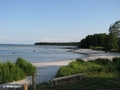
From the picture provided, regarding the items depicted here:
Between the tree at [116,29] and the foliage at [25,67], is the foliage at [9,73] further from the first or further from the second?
the tree at [116,29]

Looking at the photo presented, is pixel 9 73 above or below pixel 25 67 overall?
below

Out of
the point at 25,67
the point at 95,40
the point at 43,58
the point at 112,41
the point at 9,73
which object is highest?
the point at 95,40

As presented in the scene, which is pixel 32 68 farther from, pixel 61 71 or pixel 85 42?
pixel 85 42

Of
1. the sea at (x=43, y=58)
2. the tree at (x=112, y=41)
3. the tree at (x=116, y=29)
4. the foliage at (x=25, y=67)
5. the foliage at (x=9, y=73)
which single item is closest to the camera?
the foliage at (x=9, y=73)


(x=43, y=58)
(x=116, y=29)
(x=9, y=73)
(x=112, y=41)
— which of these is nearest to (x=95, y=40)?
(x=116, y=29)

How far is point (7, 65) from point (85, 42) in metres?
117

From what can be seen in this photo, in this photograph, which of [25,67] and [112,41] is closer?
[25,67]

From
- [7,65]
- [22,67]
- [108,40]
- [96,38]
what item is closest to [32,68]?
[22,67]

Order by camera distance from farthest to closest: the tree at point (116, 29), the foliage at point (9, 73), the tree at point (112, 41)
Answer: the tree at point (116, 29), the tree at point (112, 41), the foliage at point (9, 73)

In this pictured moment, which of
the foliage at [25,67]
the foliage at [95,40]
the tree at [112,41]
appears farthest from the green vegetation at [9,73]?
the foliage at [95,40]

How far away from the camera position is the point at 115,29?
73.7m

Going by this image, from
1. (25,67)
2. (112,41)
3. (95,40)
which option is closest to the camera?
(25,67)

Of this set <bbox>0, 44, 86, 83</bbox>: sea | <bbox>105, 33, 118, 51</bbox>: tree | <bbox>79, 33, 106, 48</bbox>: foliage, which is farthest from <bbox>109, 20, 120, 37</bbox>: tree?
<bbox>79, 33, 106, 48</bbox>: foliage

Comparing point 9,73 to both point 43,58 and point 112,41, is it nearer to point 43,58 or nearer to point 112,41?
point 43,58
